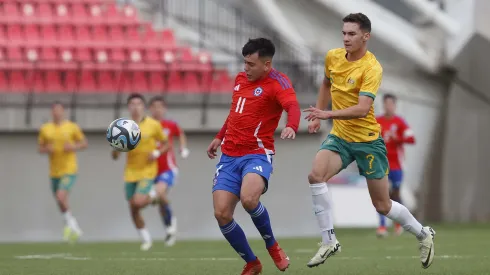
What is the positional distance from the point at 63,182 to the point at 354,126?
1014 cm

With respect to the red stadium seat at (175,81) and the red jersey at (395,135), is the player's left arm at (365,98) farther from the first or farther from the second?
the red stadium seat at (175,81)

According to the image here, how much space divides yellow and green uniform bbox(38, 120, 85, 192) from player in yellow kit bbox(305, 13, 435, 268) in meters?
9.90

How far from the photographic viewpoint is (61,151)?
1838 cm

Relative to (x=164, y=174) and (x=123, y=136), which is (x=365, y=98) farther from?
(x=164, y=174)

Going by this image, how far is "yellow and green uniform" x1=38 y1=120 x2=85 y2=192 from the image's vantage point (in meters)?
18.3

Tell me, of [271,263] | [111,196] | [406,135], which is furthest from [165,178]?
[271,263]

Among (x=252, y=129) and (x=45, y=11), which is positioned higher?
(x=252, y=129)

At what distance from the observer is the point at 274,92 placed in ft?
28.5

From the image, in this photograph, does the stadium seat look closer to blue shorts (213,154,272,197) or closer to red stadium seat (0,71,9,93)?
red stadium seat (0,71,9,93)

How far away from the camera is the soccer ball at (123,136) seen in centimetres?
1030

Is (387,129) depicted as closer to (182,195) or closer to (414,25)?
(182,195)

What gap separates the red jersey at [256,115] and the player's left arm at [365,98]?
1.48 feet

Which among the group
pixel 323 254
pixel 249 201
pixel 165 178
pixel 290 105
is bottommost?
pixel 165 178

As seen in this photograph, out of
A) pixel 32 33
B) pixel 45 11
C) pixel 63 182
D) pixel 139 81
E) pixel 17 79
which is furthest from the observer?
pixel 45 11
